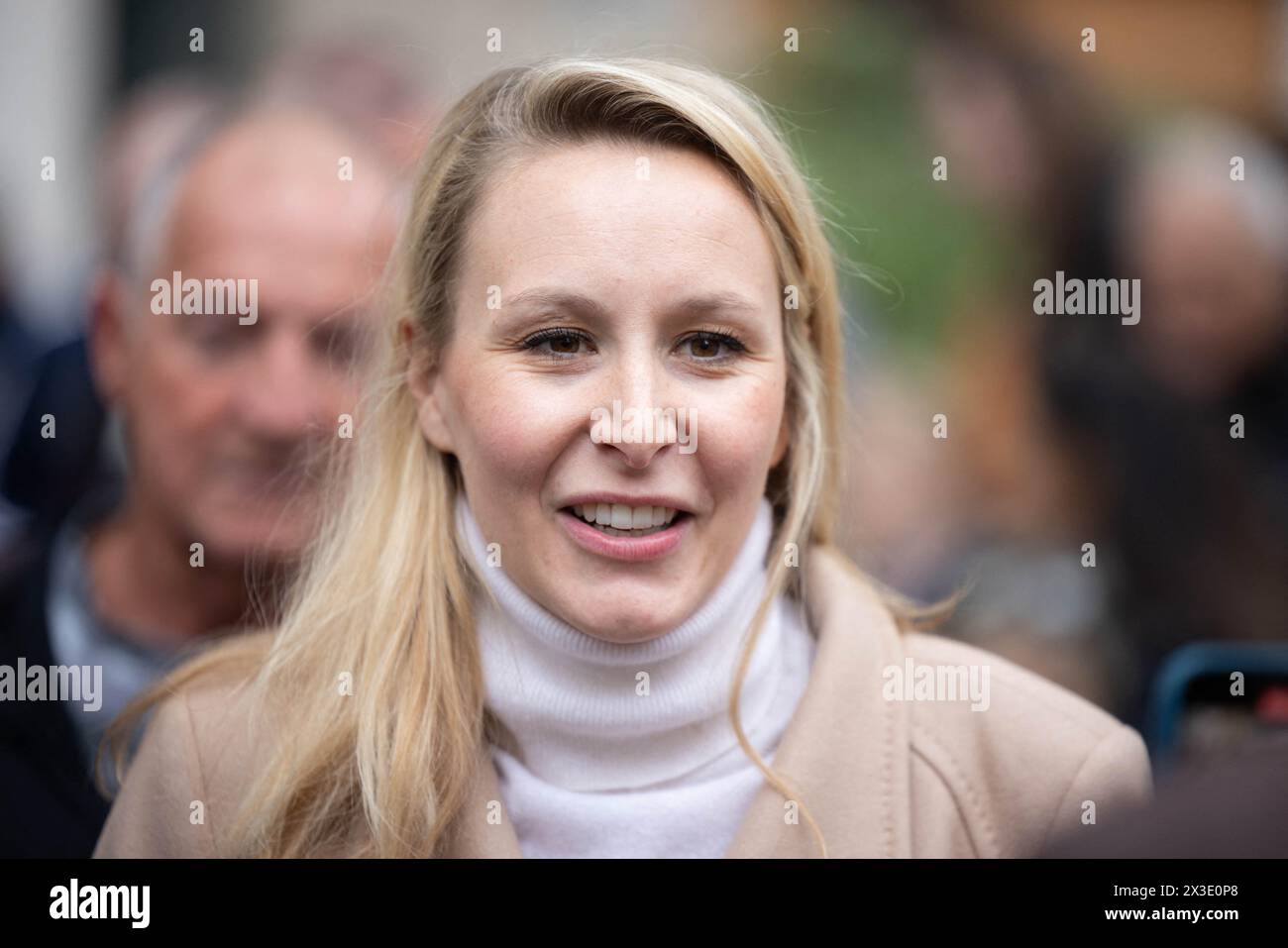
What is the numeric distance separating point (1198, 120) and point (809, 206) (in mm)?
4716

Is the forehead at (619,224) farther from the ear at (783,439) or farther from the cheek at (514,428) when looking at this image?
the ear at (783,439)

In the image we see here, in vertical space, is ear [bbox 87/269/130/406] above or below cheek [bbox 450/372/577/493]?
above

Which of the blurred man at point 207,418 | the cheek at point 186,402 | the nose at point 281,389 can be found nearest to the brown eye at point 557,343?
the blurred man at point 207,418

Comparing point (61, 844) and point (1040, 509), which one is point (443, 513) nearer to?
point (61, 844)

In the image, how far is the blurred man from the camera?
3.00m

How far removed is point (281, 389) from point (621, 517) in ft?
3.81

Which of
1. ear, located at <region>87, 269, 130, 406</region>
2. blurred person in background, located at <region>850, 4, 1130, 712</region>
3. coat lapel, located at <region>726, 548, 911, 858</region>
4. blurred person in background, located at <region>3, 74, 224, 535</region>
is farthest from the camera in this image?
blurred person in background, located at <region>850, 4, 1130, 712</region>

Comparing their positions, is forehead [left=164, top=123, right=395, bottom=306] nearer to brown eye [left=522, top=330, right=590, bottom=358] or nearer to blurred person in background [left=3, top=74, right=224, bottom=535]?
blurred person in background [left=3, top=74, right=224, bottom=535]

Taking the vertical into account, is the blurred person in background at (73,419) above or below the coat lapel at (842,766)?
above

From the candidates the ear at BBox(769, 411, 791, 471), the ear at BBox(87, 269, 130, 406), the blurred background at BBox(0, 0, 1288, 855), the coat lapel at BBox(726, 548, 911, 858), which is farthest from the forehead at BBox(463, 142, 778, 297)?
the ear at BBox(87, 269, 130, 406)

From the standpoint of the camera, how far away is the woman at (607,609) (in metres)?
2.16

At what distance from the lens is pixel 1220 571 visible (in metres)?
4.02

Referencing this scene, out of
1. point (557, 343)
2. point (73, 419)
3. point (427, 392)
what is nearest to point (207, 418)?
point (427, 392)

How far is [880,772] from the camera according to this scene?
7.46 ft
